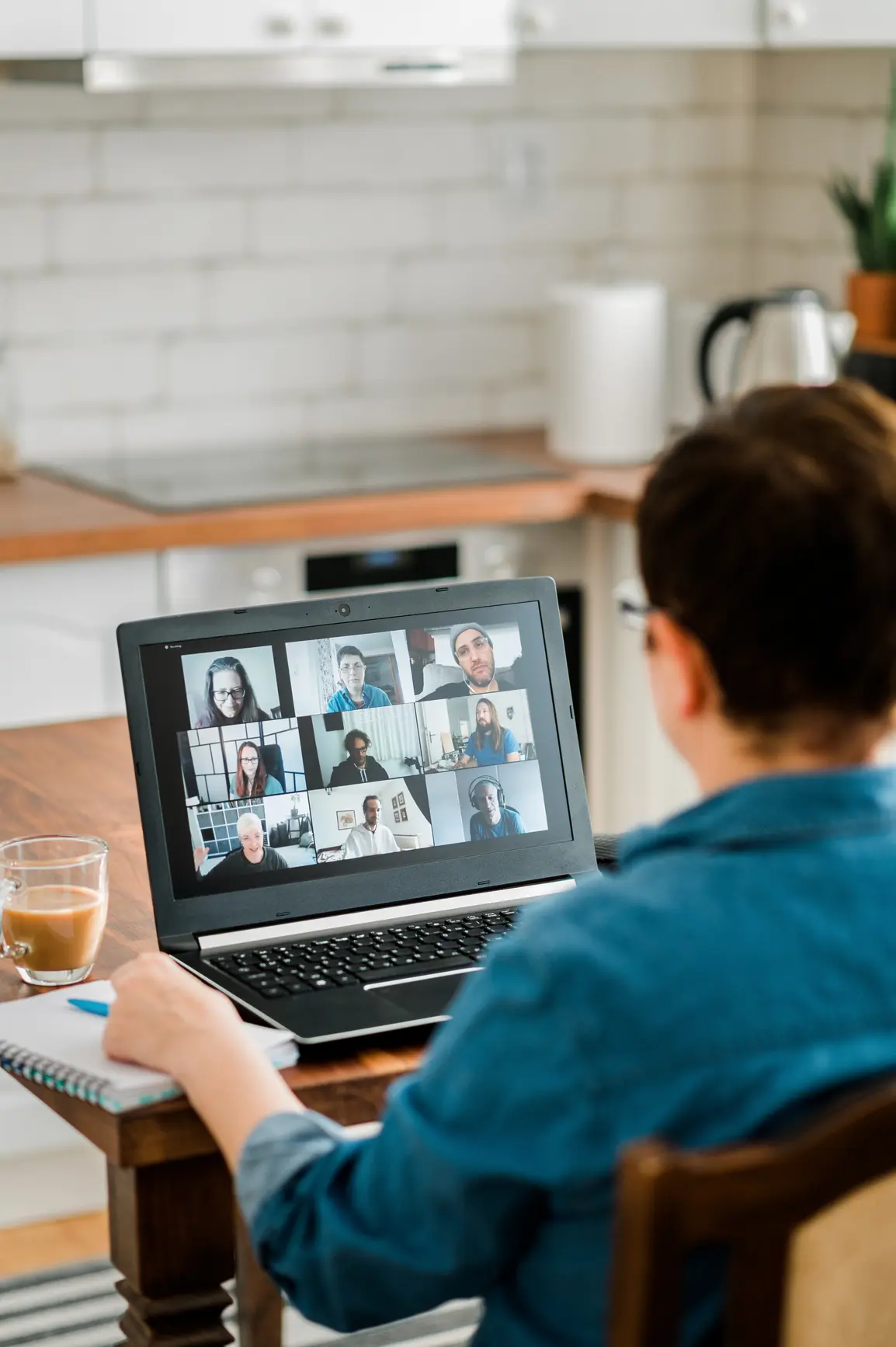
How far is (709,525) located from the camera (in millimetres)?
997

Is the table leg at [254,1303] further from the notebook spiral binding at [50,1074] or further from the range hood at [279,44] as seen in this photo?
the range hood at [279,44]

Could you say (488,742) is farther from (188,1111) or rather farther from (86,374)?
(86,374)

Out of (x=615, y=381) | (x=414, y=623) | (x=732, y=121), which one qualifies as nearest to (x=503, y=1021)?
(x=414, y=623)

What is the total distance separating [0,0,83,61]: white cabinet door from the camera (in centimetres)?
301

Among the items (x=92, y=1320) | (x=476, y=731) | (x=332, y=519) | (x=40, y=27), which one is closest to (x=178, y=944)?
(x=476, y=731)

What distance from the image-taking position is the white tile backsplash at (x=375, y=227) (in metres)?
3.58

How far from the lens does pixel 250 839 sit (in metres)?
1.53

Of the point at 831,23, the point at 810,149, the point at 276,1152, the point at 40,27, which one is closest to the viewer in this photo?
the point at 276,1152

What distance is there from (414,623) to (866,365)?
1.92m

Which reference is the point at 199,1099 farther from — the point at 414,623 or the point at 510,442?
the point at 510,442

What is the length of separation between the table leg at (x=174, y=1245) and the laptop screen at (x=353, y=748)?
0.87 feet

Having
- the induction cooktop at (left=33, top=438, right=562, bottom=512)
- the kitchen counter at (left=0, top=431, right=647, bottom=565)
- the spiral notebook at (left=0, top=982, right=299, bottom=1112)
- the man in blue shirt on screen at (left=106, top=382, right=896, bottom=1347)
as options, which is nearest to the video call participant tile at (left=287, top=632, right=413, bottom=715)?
the spiral notebook at (left=0, top=982, right=299, bottom=1112)

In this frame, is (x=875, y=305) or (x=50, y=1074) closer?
(x=50, y=1074)

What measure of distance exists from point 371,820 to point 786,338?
78.3 inches
